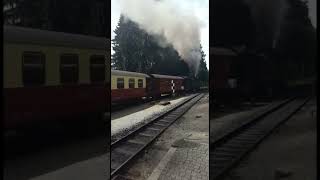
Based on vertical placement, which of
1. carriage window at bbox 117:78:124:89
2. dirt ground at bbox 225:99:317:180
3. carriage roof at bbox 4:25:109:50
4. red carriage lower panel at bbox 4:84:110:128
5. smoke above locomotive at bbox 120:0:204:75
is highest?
smoke above locomotive at bbox 120:0:204:75

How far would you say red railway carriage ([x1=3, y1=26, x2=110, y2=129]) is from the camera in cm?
310

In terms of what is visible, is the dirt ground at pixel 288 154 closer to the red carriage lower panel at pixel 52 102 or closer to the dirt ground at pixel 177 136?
the dirt ground at pixel 177 136

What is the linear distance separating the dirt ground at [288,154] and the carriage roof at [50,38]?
1.62 m

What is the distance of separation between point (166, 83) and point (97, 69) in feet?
2.06

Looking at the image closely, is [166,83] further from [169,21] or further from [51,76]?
[51,76]

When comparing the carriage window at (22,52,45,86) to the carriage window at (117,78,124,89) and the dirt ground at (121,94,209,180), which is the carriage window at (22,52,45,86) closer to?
the carriage window at (117,78,124,89)

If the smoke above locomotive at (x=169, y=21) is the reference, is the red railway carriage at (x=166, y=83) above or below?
below

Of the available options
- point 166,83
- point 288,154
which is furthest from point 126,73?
point 288,154

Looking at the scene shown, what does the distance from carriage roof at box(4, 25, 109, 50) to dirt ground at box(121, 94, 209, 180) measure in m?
0.96

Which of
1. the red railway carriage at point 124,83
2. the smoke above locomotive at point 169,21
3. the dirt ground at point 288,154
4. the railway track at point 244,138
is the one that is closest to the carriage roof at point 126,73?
the red railway carriage at point 124,83

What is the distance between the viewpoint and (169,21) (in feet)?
11.3

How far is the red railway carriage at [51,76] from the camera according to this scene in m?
3.10

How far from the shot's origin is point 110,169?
3.38 m

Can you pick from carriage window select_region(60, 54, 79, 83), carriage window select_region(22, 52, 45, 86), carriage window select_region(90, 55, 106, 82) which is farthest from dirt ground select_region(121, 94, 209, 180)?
carriage window select_region(22, 52, 45, 86)
